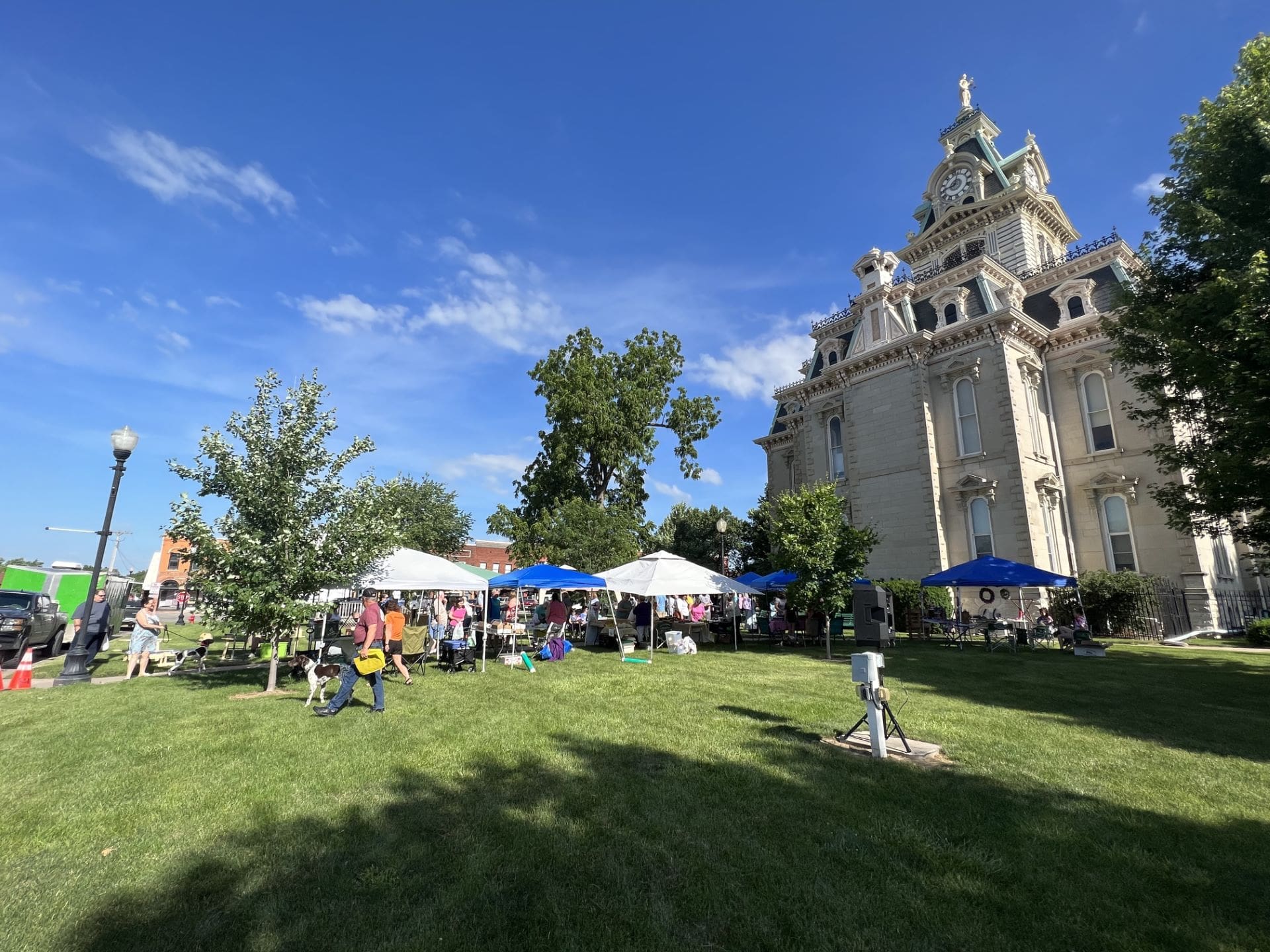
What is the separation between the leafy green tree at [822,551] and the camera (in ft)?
57.0

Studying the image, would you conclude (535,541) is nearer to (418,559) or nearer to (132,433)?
(418,559)

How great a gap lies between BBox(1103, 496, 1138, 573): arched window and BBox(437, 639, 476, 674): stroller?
87.4ft

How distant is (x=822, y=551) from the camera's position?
17391mm

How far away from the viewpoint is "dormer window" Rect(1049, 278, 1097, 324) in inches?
1030

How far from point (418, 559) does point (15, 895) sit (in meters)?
10.8

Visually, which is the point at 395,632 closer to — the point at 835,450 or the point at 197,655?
the point at 197,655

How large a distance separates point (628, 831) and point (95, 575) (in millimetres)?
14328

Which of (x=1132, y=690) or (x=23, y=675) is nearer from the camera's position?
(x=1132, y=690)

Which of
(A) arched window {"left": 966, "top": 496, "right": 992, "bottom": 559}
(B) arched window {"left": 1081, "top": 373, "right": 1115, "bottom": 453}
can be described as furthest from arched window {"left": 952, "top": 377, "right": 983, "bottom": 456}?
(B) arched window {"left": 1081, "top": 373, "right": 1115, "bottom": 453}

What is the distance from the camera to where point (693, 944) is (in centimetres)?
332

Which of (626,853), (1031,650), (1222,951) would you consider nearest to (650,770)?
(626,853)

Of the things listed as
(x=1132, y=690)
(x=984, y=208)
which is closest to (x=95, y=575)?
(x=1132, y=690)

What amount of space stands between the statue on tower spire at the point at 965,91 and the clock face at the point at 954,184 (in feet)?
19.3

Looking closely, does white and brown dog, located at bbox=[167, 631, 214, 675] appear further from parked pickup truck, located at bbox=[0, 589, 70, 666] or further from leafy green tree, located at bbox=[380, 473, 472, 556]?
leafy green tree, located at bbox=[380, 473, 472, 556]
